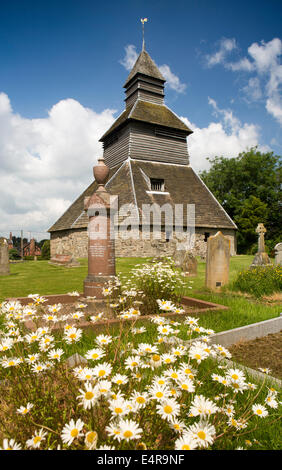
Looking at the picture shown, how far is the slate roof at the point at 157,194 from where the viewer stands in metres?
20.4

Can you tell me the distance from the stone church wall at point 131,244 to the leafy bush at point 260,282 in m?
10.8

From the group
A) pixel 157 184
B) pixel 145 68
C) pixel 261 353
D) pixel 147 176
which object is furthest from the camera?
pixel 145 68

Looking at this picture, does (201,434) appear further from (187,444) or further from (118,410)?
(118,410)

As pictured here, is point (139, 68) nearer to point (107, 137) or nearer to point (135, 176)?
point (107, 137)

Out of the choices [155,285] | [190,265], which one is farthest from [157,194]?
[155,285]

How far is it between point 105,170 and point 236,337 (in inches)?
180

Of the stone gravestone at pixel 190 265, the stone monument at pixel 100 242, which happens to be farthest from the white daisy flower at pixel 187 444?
the stone gravestone at pixel 190 265

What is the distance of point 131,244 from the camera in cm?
1928

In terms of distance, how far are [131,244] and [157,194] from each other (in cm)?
468

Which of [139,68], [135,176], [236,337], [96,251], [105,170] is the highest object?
[139,68]

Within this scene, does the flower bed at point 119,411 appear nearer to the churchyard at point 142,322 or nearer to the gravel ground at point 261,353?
the churchyard at point 142,322

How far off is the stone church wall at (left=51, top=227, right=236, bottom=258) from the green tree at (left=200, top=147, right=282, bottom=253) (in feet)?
41.9
